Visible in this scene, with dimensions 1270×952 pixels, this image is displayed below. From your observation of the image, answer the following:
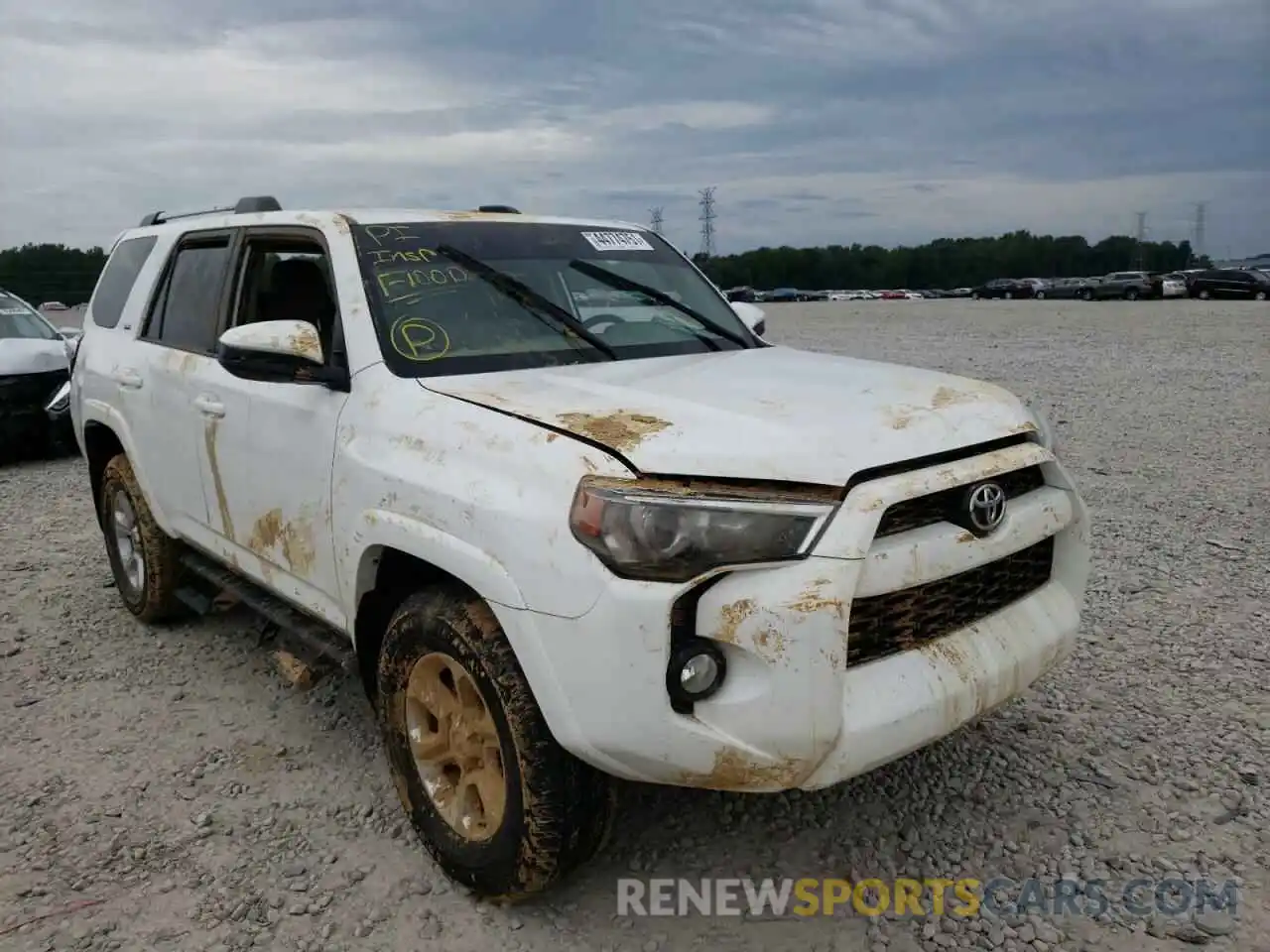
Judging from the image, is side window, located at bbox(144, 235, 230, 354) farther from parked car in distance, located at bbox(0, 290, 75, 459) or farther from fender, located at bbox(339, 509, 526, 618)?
parked car in distance, located at bbox(0, 290, 75, 459)

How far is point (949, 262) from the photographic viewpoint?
310 feet

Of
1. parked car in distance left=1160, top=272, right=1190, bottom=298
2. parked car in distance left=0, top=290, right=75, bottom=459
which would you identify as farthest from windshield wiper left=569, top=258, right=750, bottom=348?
parked car in distance left=1160, top=272, right=1190, bottom=298

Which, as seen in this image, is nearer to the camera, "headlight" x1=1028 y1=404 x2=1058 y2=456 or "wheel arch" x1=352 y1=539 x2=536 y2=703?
"wheel arch" x1=352 y1=539 x2=536 y2=703

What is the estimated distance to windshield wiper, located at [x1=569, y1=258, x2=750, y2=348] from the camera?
3877mm

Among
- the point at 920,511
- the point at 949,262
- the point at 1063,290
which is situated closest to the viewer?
the point at 920,511

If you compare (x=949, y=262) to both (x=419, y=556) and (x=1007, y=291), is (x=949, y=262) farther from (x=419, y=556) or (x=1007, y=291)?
(x=419, y=556)

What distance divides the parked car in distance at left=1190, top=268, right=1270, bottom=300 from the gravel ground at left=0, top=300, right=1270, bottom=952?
37.3m

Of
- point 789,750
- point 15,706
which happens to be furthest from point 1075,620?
point 15,706

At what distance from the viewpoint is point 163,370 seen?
4.27 metres

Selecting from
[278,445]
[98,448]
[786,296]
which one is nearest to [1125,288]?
[786,296]

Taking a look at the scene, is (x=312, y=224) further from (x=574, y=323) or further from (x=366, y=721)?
(x=366, y=721)

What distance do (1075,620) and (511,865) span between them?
5.71 feet

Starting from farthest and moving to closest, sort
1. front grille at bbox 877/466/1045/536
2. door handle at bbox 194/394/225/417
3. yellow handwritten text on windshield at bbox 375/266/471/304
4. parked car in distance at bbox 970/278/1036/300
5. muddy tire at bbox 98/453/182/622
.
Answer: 1. parked car in distance at bbox 970/278/1036/300
2. muddy tire at bbox 98/453/182/622
3. door handle at bbox 194/394/225/417
4. yellow handwritten text on windshield at bbox 375/266/471/304
5. front grille at bbox 877/466/1045/536

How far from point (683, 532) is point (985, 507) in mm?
853
